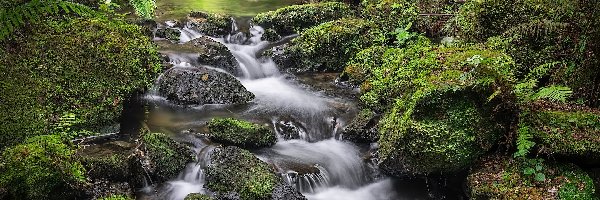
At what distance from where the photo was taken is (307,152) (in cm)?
796

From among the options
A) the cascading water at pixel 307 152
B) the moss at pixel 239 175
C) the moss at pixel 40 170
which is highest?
the moss at pixel 40 170

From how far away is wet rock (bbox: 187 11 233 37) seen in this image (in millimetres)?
13109

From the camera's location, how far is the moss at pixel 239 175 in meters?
6.39

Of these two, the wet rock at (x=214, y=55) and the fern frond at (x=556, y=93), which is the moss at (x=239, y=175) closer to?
the fern frond at (x=556, y=93)

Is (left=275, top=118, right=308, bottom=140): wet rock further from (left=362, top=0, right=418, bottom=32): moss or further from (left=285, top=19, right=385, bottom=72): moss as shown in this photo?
(left=362, top=0, right=418, bottom=32): moss

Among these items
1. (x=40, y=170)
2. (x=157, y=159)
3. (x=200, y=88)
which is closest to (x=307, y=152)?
(x=157, y=159)

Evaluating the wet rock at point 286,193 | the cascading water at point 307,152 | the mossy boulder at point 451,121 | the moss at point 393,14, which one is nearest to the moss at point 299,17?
the moss at point 393,14

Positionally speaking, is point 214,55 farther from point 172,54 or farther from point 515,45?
point 515,45

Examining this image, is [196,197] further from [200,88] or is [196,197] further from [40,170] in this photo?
[200,88]

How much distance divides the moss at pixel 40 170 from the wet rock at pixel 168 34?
22.5 ft

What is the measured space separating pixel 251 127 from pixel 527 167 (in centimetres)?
435

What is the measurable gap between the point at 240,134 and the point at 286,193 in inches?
69.4

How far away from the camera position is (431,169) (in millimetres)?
6578

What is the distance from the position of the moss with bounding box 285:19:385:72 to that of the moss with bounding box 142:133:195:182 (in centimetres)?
522
